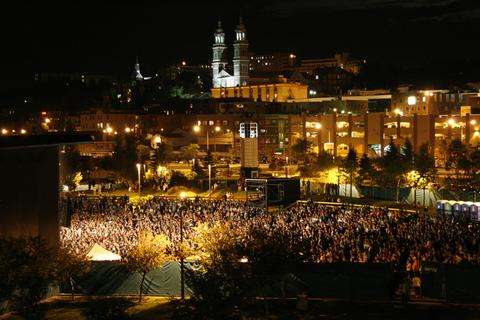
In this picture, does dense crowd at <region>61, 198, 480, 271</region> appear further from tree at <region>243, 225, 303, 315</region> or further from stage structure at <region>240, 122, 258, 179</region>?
stage structure at <region>240, 122, 258, 179</region>

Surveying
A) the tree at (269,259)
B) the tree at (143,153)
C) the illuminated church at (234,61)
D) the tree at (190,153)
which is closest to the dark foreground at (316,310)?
the tree at (269,259)

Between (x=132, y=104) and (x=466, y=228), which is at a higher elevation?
(x=132, y=104)

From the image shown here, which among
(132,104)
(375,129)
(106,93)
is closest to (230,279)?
(375,129)

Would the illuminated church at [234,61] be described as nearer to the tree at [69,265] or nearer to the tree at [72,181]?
the tree at [72,181]

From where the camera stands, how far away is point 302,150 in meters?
68.2

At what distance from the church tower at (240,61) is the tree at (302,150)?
2158 inches

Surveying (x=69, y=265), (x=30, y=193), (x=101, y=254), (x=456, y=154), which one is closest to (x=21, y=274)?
(x=69, y=265)

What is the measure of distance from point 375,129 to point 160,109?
48.2 metres

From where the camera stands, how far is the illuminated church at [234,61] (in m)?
125

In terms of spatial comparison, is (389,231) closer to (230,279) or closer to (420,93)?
(230,279)

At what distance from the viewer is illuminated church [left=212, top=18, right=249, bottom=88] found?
410 ft

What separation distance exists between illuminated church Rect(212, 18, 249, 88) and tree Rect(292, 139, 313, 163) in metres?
53.6

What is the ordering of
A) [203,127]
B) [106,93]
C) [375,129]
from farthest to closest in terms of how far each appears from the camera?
1. [106,93]
2. [203,127]
3. [375,129]

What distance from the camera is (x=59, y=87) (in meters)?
142
